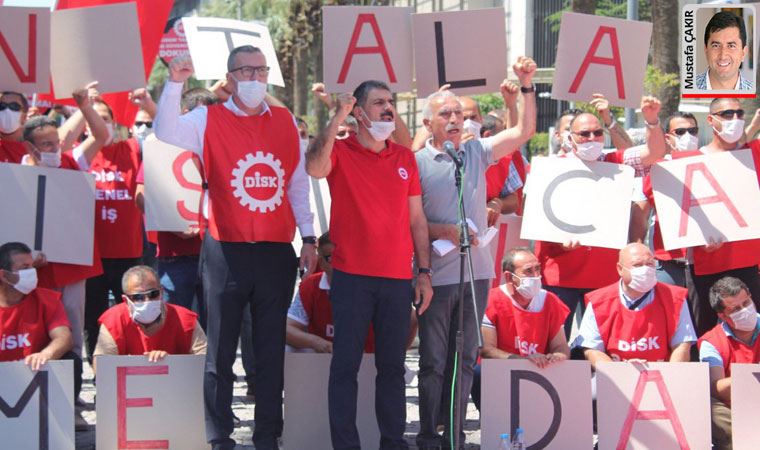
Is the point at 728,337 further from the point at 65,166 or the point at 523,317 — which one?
the point at 65,166

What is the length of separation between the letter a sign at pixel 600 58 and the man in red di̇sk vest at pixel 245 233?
7.64ft

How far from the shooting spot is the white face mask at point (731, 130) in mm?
8414

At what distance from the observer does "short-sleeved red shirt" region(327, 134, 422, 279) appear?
7055mm

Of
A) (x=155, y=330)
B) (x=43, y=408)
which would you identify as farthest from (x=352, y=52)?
(x=43, y=408)

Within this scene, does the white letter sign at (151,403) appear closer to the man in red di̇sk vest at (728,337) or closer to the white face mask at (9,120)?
the white face mask at (9,120)

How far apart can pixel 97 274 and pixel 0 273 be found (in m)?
0.98

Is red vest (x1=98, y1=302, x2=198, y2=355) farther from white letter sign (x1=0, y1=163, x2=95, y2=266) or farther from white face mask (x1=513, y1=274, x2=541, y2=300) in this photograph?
white face mask (x1=513, y1=274, x2=541, y2=300)

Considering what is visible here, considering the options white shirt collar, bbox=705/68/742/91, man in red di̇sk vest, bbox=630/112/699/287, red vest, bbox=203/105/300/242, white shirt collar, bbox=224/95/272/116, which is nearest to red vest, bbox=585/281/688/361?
man in red di̇sk vest, bbox=630/112/699/287

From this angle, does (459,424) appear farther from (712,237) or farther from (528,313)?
(712,237)

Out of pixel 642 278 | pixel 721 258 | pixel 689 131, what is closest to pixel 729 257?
pixel 721 258

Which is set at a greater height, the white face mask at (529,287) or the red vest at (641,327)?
the white face mask at (529,287)

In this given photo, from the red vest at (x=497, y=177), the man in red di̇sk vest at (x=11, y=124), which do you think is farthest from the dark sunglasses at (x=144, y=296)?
the red vest at (x=497, y=177)

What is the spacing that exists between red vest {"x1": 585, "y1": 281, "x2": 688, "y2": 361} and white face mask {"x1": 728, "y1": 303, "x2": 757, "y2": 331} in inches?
13.7

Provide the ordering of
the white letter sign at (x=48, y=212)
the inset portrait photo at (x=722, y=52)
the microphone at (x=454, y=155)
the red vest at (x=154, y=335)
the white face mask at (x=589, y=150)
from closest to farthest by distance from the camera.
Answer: the microphone at (x=454, y=155) → the red vest at (x=154, y=335) → the white letter sign at (x=48, y=212) → the white face mask at (x=589, y=150) → the inset portrait photo at (x=722, y=52)
